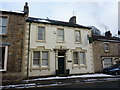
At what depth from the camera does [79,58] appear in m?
18.2

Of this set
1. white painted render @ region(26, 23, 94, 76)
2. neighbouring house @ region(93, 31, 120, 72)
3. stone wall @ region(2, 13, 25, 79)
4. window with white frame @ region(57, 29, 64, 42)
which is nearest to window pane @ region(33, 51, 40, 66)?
white painted render @ region(26, 23, 94, 76)

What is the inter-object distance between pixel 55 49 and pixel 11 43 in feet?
20.1

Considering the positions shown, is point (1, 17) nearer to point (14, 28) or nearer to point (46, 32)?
point (14, 28)

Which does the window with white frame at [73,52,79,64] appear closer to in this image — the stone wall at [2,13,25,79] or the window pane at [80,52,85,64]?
the window pane at [80,52,85,64]

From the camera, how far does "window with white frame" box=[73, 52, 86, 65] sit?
18.1 metres

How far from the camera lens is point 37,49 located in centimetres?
1595

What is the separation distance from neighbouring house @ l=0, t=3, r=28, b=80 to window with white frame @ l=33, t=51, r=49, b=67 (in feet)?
10.2

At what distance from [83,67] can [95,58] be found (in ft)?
10.0

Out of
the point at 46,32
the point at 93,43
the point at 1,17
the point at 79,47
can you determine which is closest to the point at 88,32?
the point at 93,43

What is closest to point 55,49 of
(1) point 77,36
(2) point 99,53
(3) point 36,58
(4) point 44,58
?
(4) point 44,58

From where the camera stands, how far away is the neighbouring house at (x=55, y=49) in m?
15.7

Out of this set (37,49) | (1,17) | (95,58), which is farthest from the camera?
(95,58)

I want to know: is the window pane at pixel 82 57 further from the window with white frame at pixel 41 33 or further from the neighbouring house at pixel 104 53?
the window with white frame at pixel 41 33

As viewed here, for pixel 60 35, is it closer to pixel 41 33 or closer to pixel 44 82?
pixel 41 33
